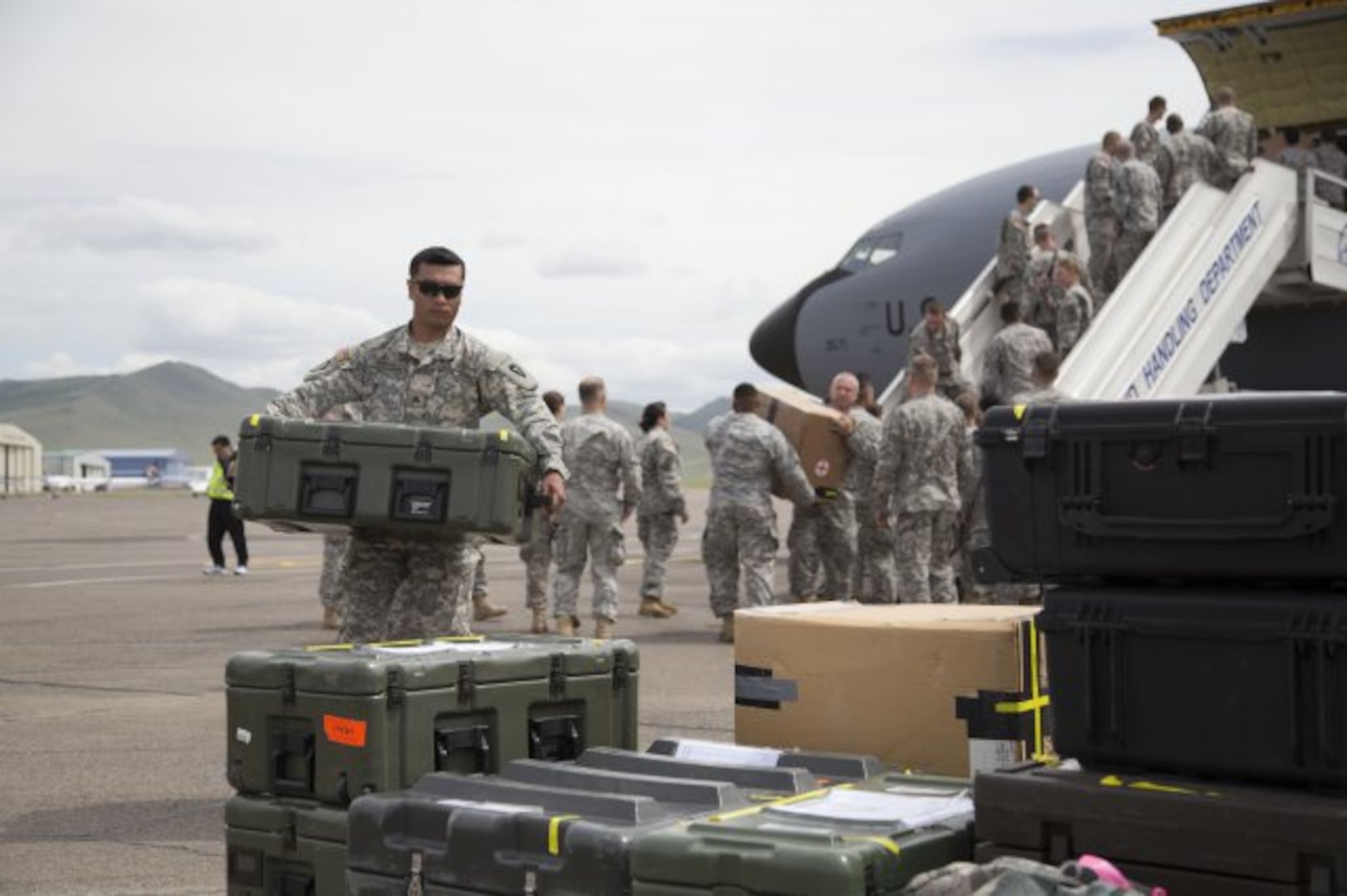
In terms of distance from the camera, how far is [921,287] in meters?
17.8

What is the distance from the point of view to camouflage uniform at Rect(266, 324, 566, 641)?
543 cm

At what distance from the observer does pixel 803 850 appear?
311 cm

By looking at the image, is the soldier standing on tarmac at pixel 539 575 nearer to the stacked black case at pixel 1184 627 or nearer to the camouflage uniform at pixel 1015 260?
the camouflage uniform at pixel 1015 260

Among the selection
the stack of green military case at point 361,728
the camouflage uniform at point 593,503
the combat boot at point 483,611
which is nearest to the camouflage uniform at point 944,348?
the camouflage uniform at point 593,503

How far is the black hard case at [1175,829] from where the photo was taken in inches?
117

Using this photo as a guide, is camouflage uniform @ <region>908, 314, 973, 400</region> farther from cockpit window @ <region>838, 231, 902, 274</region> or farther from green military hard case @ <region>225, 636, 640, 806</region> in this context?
green military hard case @ <region>225, 636, 640, 806</region>

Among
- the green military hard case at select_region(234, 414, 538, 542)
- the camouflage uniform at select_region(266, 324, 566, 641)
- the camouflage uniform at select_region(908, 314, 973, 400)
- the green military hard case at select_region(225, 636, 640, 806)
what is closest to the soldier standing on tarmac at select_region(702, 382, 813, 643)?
the camouflage uniform at select_region(908, 314, 973, 400)

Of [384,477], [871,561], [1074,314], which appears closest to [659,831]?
[384,477]

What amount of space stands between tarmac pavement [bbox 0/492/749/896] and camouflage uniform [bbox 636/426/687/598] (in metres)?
0.48

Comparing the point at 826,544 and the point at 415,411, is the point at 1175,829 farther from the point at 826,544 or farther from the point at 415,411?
the point at 826,544

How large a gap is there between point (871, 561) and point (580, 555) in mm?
2292

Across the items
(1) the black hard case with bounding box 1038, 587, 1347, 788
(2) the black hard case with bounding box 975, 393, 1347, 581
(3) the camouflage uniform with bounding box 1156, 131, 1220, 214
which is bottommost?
(1) the black hard case with bounding box 1038, 587, 1347, 788

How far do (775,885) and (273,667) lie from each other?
169cm

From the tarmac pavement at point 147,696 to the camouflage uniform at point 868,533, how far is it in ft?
4.00
